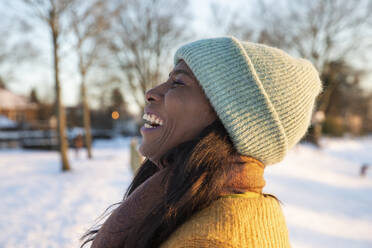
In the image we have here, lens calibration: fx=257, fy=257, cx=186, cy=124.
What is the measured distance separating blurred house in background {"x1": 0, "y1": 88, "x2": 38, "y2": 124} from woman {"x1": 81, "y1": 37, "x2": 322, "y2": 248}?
50.2m

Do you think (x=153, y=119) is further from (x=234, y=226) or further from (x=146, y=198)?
(x=234, y=226)

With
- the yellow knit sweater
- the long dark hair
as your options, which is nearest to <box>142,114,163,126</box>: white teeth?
the long dark hair

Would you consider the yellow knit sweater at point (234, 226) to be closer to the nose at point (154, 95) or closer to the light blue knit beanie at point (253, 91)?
the light blue knit beanie at point (253, 91)

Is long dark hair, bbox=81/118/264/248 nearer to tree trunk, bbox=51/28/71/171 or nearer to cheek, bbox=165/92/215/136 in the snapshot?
cheek, bbox=165/92/215/136

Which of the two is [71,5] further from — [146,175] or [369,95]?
[369,95]

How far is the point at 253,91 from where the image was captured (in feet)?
3.70

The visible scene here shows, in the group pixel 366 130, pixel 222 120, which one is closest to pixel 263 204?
pixel 222 120

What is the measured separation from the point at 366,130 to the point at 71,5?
4997 centimetres

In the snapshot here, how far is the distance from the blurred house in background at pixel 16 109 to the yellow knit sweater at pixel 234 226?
50.5 meters

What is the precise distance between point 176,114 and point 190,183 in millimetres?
317

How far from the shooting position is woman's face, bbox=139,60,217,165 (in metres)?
1.16

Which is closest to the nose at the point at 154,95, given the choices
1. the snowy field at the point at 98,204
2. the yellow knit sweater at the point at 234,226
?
the yellow knit sweater at the point at 234,226

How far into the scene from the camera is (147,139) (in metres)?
1.24

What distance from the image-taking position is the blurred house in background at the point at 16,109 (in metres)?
44.5
